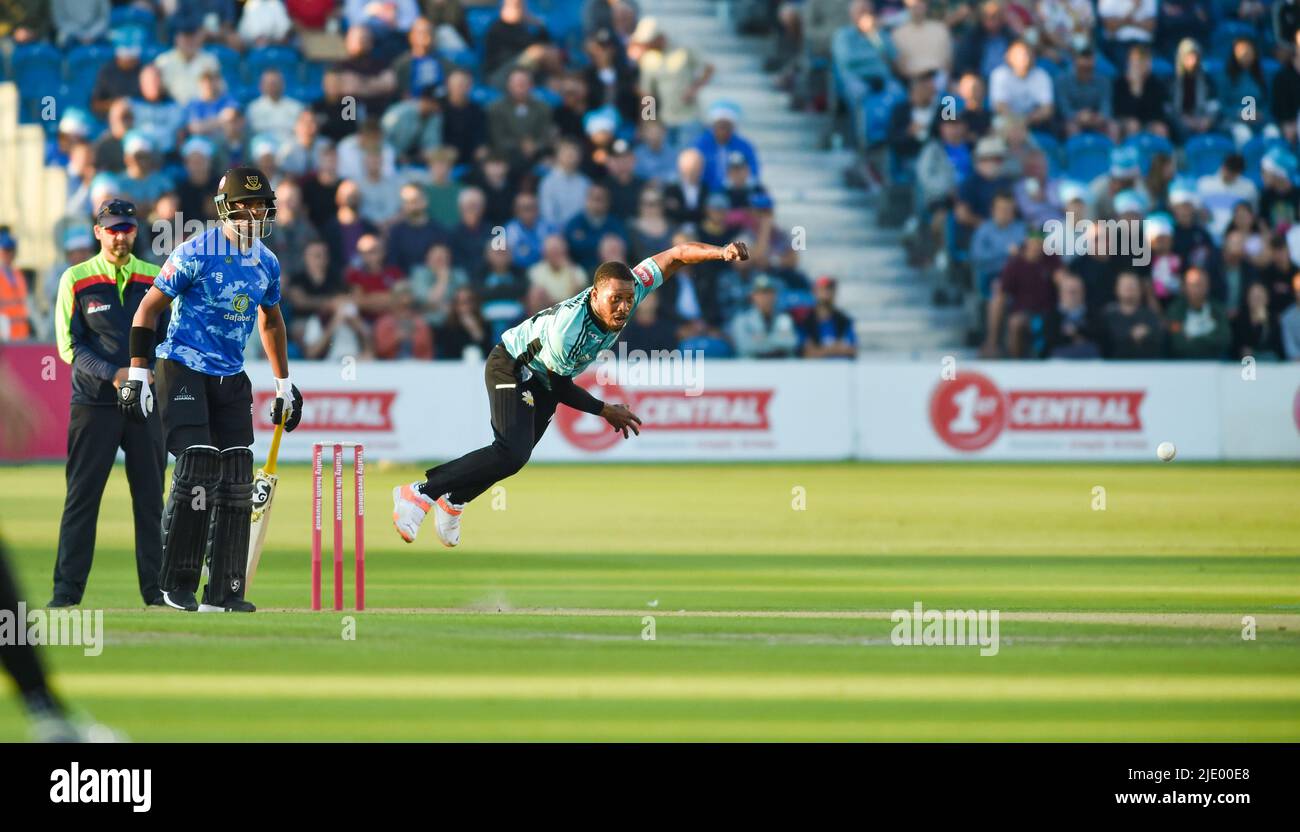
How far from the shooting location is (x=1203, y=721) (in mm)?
9500

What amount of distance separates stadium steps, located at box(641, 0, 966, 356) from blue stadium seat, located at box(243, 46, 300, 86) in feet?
24.2

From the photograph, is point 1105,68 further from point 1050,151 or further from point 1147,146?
point 1050,151

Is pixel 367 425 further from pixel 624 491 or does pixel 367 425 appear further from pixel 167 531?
pixel 167 531

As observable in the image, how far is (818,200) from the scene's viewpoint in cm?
3459

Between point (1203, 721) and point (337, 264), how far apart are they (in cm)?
2020

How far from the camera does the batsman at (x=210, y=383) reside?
12.7 metres

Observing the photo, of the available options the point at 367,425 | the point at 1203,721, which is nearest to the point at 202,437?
the point at 1203,721

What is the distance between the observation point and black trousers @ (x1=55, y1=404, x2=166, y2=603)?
1337 cm

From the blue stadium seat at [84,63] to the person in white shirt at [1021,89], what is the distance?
1366 cm

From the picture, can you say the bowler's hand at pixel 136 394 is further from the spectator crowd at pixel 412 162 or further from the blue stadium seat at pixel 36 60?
the blue stadium seat at pixel 36 60

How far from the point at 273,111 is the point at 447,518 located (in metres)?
15.0

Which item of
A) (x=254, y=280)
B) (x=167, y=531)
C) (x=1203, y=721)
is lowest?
(x=1203, y=721)

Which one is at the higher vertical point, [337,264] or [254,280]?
[337,264]

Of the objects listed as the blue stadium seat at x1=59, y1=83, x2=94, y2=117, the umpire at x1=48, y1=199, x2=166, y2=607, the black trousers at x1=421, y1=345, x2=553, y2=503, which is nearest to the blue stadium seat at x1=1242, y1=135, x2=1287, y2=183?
the blue stadium seat at x1=59, y1=83, x2=94, y2=117
